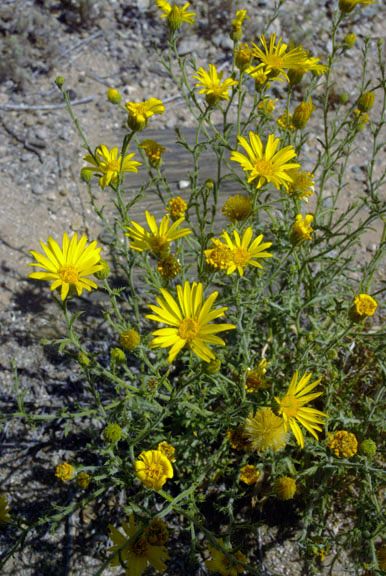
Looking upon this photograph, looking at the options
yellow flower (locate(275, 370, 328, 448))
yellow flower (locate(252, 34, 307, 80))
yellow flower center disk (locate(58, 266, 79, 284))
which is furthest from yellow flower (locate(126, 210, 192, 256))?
yellow flower (locate(252, 34, 307, 80))

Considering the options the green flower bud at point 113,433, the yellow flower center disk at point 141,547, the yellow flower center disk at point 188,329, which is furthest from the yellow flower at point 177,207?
the yellow flower center disk at point 141,547

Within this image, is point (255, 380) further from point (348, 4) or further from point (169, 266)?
point (348, 4)

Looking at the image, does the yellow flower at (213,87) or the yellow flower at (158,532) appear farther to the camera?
the yellow flower at (213,87)

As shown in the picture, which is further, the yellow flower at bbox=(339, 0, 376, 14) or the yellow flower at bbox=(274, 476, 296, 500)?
the yellow flower at bbox=(339, 0, 376, 14)

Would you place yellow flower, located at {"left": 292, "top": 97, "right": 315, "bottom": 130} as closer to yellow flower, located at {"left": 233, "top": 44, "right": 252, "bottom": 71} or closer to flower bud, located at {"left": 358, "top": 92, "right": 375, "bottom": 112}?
flower bud, located at {"left": 358, "top": 92, "right": 375, "bottom": 112}

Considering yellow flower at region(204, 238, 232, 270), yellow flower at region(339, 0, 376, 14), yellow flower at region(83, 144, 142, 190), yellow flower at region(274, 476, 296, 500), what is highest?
yellow flower at region(339, 0, 376, 14)

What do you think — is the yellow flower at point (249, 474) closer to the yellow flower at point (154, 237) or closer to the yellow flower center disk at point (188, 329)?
the yellow flower center disk at point (188, 329)

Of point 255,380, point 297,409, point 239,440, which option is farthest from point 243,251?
point 239,440
